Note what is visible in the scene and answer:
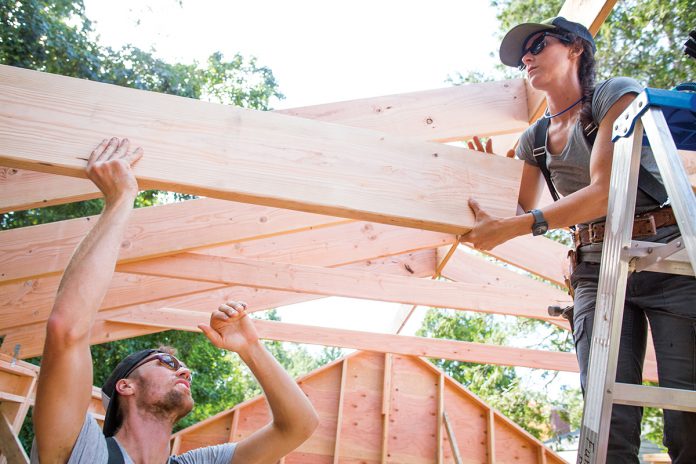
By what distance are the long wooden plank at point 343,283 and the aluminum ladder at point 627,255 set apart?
2.99 m

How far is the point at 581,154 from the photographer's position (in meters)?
2.04

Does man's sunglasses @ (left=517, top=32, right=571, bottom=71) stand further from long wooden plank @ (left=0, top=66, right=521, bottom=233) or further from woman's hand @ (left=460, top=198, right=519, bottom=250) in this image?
woman's hand @ (left=460, top=198, right=519, bottom=250)

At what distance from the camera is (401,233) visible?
5.07m

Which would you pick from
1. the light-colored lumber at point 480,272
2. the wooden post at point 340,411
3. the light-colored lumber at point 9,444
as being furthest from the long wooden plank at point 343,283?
the wooden post at point 340,411

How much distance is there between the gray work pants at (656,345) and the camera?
1661 mm

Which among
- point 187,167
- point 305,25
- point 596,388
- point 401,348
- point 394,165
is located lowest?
point 401,348

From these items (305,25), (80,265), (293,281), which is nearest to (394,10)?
(305,25)

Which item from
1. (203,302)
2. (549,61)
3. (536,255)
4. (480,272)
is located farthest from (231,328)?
(480,272)

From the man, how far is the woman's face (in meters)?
1.39

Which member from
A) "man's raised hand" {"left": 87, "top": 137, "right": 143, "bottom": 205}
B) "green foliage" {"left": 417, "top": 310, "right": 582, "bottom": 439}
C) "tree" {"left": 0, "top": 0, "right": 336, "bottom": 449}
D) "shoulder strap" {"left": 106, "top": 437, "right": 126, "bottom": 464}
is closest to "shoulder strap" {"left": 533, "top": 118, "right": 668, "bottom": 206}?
"man's raised hand" {"left": 87, "top": 137, "right": 143, "bottom": 205}

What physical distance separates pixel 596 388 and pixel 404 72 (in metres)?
9.86

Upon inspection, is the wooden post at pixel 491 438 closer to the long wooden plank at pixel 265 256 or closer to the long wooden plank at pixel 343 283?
the long wooden plank at pixel 343 283

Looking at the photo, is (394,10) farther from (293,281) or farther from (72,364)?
(72,364)

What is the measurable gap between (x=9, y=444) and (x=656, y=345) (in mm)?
4460
